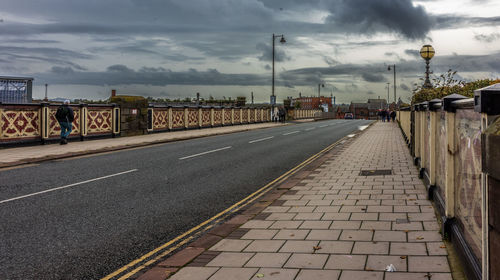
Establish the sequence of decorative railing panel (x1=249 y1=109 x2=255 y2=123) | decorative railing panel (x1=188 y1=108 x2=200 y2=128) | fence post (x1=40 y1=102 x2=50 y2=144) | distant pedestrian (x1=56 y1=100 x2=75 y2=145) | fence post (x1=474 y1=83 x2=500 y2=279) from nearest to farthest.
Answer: fence post (x1=474 y1=83 x2=500 y2=279), distant pedestrian (x1=56 y1=100 x2=75 y2=145), fence post (x1=40 y1=102 x2=50 y2=144), decorative railing panel (x1=188 y1=108 x2=200 y2=128), decorative railing panel (x1=249 y1=109 x2=255 y2=123)

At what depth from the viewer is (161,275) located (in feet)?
12.9

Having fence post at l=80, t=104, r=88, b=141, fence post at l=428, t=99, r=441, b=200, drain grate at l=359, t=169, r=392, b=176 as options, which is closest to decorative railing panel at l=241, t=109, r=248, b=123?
fence post at l=80, t=104, r=88, b=141

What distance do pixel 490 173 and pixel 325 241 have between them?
281 cm

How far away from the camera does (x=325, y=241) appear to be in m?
4.73

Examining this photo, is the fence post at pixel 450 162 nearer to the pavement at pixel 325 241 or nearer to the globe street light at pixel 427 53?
the pavement at pixel 325 241

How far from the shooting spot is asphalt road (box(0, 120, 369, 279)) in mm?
4516

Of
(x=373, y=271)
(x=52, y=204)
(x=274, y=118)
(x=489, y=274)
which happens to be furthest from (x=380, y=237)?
(x=274, y=118)

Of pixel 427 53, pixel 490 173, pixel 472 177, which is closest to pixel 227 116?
pixel 427 53

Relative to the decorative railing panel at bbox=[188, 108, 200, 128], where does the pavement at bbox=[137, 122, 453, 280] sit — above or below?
below

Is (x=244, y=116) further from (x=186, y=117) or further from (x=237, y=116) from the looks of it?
(x=186, y=117)

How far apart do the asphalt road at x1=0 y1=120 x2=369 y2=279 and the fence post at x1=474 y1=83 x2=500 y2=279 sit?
334 cm

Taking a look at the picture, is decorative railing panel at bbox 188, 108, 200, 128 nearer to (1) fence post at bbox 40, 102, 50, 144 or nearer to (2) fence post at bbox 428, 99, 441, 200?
(1) fence post at bbox 40, 102, 50, 144

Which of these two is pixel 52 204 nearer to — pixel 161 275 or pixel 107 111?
pixel 161 275

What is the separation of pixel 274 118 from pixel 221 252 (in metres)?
47.1
